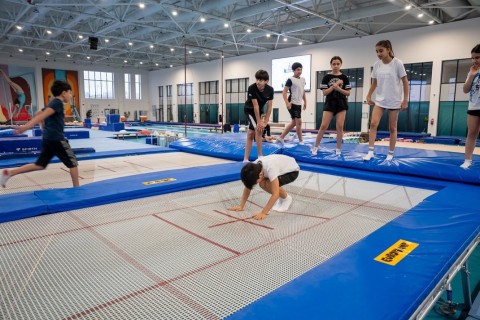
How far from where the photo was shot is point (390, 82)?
3.57m

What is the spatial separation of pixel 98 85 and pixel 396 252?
→ 26671 mm

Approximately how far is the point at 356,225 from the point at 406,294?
3.36 ft

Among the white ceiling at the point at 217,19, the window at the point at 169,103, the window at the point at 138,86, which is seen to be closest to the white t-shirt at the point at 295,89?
the white ceiling at the point at 217,19

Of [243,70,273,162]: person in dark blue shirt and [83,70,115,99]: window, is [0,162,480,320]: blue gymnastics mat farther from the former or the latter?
[83,70,115,99]: window

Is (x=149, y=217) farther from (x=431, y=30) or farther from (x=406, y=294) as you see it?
(x=431, y=30)

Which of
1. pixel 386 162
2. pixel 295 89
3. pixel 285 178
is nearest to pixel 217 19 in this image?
pixel 295 89

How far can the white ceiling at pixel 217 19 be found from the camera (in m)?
11.0

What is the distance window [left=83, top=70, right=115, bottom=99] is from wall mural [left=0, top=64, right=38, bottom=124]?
3601 millimetres

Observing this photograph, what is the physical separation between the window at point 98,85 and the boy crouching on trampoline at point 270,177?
2489cm

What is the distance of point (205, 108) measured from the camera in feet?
74.1

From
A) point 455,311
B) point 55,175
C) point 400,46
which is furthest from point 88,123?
point 455,311

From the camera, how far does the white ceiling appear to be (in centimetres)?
1102

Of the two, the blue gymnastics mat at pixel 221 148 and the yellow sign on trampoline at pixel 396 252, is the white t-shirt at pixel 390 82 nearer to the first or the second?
the blue gymnastics mat at pixel 221 148

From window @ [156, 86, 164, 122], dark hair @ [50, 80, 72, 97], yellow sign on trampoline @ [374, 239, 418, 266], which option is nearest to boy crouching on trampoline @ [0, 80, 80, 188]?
dark hair @ [50, 80, 72, 97]
